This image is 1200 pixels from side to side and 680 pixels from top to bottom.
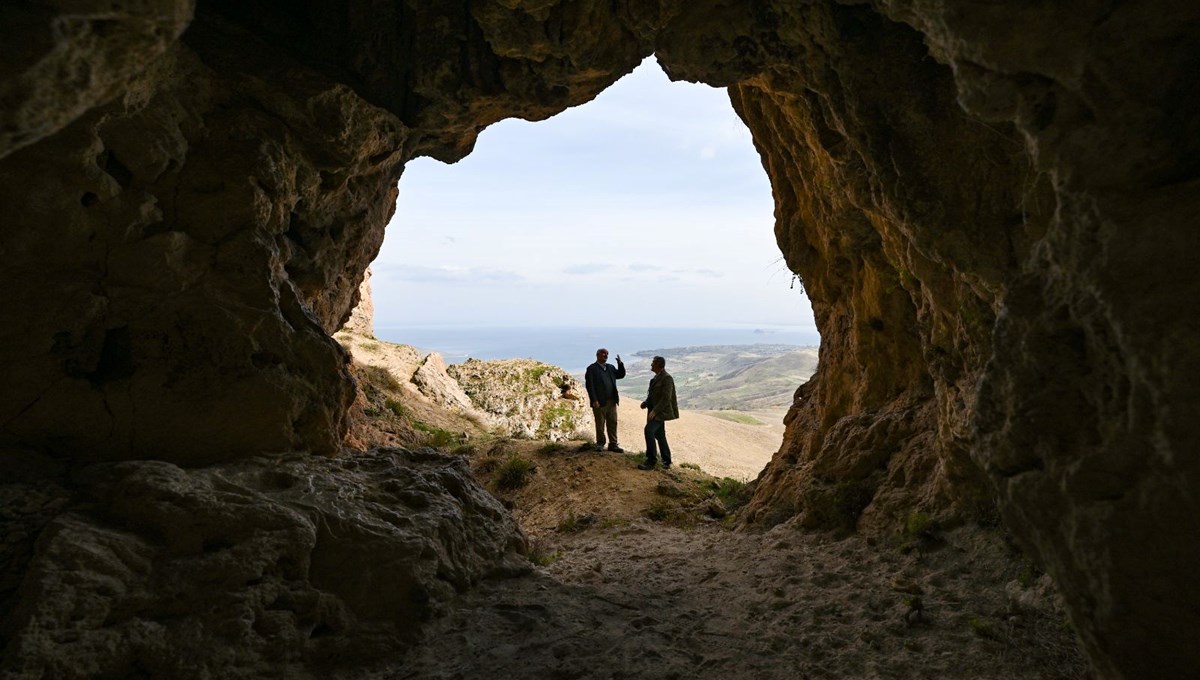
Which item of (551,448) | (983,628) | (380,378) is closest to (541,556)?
(983,628)

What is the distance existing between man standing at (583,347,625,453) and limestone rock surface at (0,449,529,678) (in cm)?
769

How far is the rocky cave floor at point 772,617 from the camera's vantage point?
4.09 metres

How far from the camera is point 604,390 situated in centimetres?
1309

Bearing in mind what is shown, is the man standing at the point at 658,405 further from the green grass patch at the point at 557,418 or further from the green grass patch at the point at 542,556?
the green grass patch at the point at 557,418

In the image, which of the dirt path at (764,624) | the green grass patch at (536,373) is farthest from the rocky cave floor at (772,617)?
the green grass patch at (536,373)

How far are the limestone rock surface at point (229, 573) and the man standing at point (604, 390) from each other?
25.2 feet

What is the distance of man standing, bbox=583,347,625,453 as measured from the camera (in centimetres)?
1305

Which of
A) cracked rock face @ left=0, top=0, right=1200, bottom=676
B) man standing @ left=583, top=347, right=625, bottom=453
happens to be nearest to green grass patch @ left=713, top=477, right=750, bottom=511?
cracked rock face @ left=0, top=0, right=1200, bottom=676

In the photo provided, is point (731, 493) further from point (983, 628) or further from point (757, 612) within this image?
point (983, 628)

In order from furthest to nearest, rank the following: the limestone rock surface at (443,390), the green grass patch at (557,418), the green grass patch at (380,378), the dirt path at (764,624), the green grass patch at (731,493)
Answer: the green grass patch at (557,418)
the limestone rock surface at (443,390)
the green grass patch at (380,378)
the green grass patch at (731,493)
the dirt path at (764,624)

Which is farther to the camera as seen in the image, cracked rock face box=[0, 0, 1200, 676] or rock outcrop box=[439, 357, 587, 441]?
rock outcrop box=[439, 357, 587, 441]

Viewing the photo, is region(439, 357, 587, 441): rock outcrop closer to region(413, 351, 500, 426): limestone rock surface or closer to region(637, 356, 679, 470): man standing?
region(413, 351, 500, 426): limestone rock surface

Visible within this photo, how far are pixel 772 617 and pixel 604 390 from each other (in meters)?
8.29

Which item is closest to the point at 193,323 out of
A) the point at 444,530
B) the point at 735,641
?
the point at 444,530
